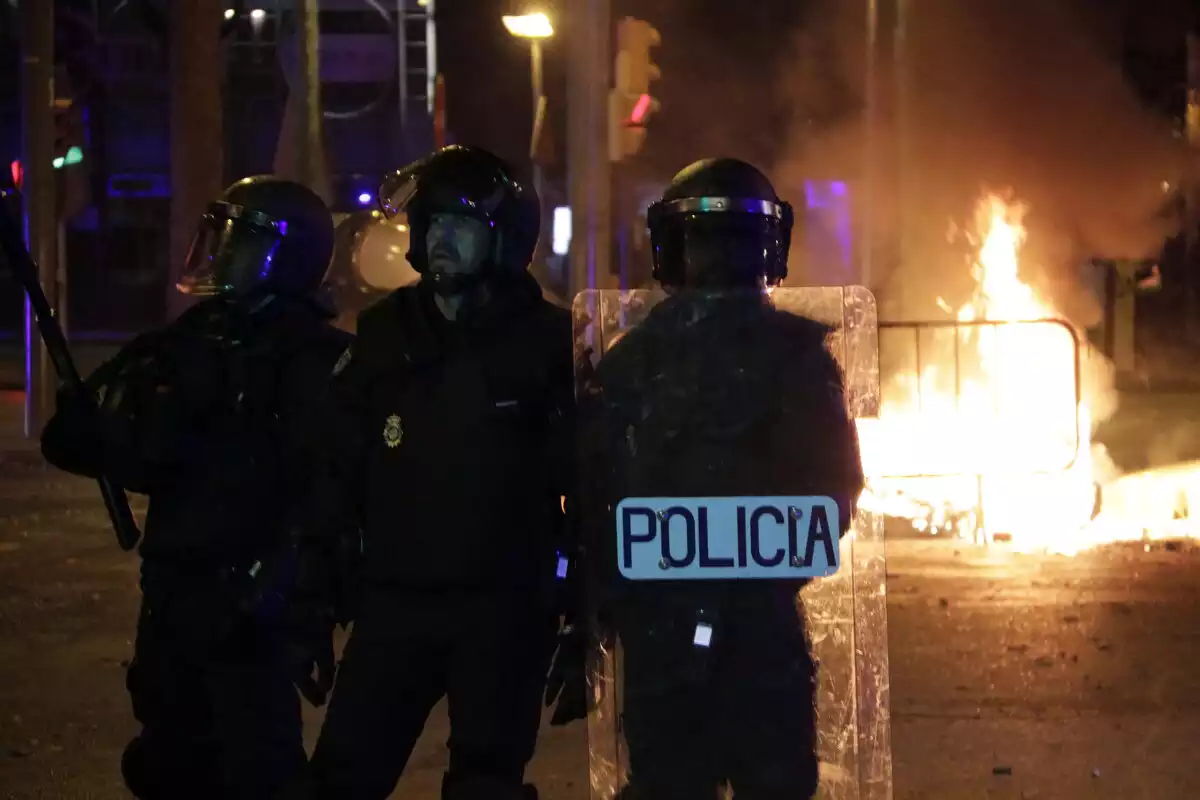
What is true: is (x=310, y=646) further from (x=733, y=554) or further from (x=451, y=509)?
(x=733, y=554)

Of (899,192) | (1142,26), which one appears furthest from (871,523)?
(1142,26)

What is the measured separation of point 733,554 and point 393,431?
795 mm

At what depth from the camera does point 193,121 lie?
495 inches

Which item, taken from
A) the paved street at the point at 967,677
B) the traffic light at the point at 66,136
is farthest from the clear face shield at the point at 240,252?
the traffic light at the point at 66,136

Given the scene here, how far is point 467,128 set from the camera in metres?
27.0

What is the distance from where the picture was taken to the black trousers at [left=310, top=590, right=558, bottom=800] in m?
3.06

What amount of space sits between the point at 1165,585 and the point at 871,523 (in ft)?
15.9

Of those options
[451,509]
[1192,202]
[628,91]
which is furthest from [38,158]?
[1192,202]

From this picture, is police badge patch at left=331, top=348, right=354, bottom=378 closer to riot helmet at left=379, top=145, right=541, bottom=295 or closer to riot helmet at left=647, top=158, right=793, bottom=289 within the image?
riot helmet at left=379, top=145, right=541, bottom=295

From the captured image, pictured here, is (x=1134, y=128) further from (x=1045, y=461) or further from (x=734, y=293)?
(x=734, y=293)

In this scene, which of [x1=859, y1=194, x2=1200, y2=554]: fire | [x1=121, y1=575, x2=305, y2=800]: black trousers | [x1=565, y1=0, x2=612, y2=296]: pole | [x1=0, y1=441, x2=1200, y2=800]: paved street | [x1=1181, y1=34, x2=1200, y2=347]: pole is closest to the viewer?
[x1=121, y1=575, x2=305, y2=800]: black trousers

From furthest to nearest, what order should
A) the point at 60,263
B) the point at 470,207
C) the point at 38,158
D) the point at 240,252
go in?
the point at 60,263 < the point at 38,158 < the point at 240,252 < the point at 470,207

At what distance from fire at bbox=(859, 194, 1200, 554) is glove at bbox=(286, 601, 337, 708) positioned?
5.54 m

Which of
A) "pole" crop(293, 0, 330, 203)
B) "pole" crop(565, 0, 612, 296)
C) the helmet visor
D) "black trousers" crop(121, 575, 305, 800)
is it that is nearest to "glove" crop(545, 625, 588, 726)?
"black trousers" crop(121, 575, 305, 800)
